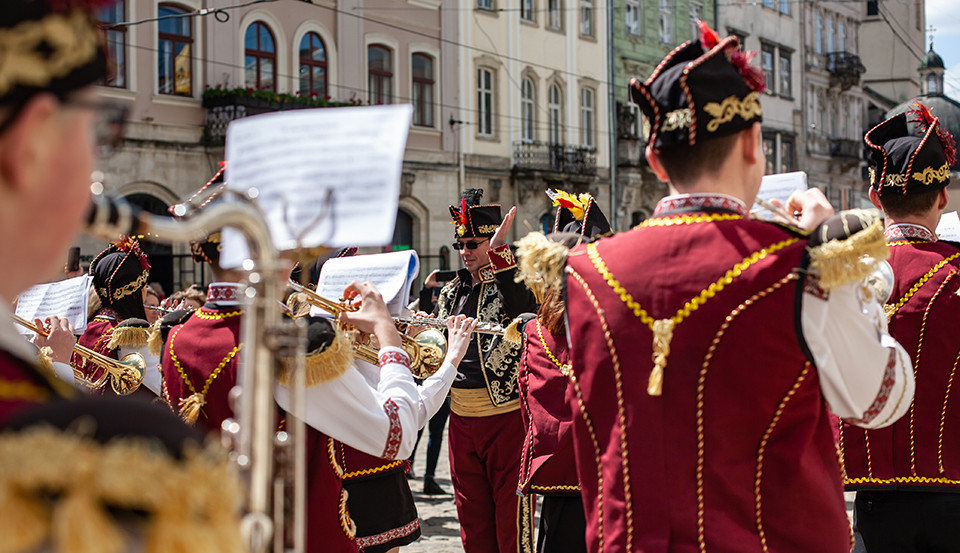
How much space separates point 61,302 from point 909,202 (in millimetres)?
3915

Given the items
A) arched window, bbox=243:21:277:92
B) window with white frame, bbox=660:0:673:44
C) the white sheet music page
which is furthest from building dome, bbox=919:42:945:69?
the white sheet music page

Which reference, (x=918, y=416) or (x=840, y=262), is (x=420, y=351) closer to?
(x=918, y=416)

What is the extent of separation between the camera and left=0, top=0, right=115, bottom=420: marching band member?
42.6 inches

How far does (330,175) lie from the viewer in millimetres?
1492

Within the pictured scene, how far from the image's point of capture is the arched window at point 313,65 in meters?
19.8

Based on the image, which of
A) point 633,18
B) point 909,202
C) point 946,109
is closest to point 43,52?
point 909,202

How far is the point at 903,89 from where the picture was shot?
1791 inches

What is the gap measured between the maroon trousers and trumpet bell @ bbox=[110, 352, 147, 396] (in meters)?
1.79

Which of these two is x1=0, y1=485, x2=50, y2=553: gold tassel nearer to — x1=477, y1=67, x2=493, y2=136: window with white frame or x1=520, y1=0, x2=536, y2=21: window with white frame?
x1=477, y1=67, x2=493, y2=136: window with white frame

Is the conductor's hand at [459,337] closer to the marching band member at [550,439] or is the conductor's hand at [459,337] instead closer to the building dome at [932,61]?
the marching band member at [550,439]

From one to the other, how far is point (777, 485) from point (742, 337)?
36 centimetres

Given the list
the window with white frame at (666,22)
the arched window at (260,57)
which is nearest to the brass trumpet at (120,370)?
the arched window at (260,57)

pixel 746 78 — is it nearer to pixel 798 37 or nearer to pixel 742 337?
pixel 742 337

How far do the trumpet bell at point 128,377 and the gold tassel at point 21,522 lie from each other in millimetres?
4198
